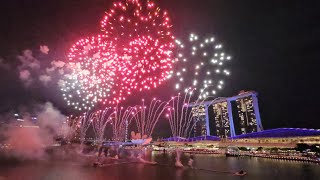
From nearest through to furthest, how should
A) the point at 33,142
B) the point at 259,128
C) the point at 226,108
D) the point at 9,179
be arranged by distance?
the point at 9,179 → the point at 33,142 → the point at 259,128 → the point at 226,108

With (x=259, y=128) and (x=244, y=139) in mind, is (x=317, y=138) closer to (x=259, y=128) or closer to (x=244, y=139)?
(x=244, y=139)

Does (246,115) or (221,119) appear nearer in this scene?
(246,115)

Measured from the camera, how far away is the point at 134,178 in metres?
32.1

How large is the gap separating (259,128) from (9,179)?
356 feet

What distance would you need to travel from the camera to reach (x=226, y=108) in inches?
5517

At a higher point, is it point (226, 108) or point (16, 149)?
point (226, 108)

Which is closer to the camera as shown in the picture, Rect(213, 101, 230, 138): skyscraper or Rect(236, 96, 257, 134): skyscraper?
Rect(236, 96, 257, 134): skyscraper

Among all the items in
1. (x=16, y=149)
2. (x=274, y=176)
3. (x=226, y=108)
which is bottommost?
(x=274, y=176)

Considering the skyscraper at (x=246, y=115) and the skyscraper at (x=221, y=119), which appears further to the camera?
the skyscraper at (x=221, y=119)

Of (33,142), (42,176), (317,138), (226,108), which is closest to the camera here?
(42,176)

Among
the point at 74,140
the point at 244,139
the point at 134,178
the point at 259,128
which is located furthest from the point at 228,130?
the point at 134,178

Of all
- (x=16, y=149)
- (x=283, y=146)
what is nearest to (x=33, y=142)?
(x=16, y=149)

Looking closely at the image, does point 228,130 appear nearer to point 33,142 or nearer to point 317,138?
point 317,138

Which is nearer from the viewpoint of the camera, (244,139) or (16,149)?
(16,149)
